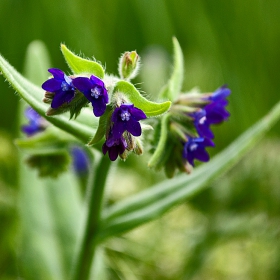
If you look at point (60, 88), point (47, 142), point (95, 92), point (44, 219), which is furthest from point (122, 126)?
point (44, 219)

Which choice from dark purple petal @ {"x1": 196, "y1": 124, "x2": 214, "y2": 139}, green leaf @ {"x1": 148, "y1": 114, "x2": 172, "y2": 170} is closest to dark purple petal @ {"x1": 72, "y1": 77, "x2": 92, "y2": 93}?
green leaf @ {"x1": 148, "y1": 114, "x2": 172, "y2": 170}

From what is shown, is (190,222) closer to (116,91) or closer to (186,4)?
(116,91)

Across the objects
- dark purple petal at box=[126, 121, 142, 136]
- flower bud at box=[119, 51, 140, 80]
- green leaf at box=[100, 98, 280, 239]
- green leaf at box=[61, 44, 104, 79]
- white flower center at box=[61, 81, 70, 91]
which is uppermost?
flower bud at box=[119, 51, 140, 80]

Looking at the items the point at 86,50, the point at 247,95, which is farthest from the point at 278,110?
the point at 86,50

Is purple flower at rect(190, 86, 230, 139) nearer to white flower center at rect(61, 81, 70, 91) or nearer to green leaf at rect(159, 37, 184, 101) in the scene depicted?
green leaf at rect(159, 37, 184, 101)

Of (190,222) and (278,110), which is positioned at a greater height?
(278,110)

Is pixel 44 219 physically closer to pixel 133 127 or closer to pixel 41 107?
pixel 41 107
